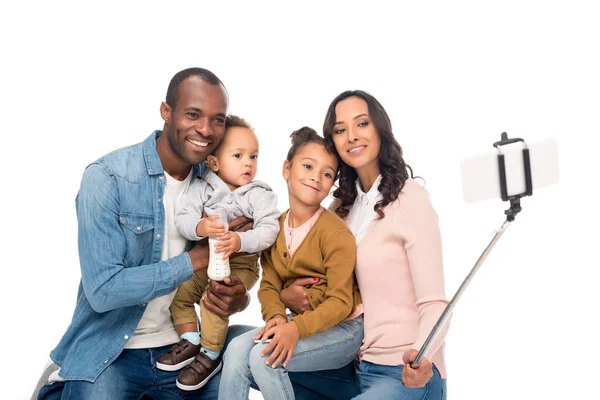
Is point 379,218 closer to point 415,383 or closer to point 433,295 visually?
point 433,295

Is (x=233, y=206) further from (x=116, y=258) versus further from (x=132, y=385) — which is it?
(x=132, y=385)

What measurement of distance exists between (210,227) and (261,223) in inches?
9.1

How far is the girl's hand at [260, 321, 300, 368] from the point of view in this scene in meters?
2.77

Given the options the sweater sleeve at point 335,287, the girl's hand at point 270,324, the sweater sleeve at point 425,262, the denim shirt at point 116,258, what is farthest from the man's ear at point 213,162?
the sweater sleeve at point 425,262

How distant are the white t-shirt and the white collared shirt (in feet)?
2.49

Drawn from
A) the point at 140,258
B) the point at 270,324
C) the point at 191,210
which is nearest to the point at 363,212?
the point at 270,324

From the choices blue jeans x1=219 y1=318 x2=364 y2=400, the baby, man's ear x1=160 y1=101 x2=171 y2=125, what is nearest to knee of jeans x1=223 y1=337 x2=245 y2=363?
blue jeans x1=219 y1=318 x2=364 y2=400

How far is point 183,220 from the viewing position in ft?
10.1

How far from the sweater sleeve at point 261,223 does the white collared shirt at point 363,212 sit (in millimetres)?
326

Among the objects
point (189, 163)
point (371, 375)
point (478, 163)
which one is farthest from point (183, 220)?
point (478, 163)

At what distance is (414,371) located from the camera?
2.61 meters

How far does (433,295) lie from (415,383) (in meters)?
0.34

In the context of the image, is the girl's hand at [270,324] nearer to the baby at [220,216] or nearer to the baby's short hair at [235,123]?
the baby at [220,216]

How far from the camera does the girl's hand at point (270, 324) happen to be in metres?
2.85
